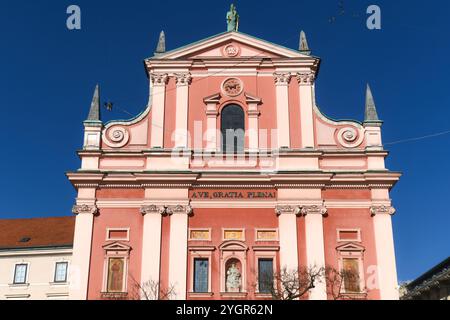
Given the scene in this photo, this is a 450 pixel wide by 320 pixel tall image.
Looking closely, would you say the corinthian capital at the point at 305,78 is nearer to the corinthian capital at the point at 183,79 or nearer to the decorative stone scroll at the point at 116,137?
the corinthian capital at the point at 183,79

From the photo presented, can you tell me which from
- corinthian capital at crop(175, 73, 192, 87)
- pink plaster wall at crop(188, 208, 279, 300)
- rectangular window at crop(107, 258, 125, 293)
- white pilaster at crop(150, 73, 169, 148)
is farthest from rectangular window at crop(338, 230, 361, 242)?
corinthian capital at crop(175, 73, 192, 87)

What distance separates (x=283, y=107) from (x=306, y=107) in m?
1.14

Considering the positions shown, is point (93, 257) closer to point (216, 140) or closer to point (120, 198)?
point (120, 198)

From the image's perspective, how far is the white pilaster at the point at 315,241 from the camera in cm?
2628

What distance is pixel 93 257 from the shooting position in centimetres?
2733

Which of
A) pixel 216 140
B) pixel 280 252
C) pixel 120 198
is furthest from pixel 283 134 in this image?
pixel 120 198

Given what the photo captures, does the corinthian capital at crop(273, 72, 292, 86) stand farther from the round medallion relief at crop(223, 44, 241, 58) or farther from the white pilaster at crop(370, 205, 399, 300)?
the white pilaster at crop(370, 205, 399, 300)

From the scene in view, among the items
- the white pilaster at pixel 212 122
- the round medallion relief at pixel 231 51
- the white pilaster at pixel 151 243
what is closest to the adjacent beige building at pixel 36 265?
the white pilaster at pixel 151 243

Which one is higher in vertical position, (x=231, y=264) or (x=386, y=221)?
(x=386, y=221)

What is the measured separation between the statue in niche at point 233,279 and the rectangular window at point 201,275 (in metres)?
0.98

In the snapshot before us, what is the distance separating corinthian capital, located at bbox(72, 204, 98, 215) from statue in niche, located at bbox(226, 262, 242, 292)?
22.3 feet

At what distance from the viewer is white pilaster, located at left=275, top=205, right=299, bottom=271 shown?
26781mm
